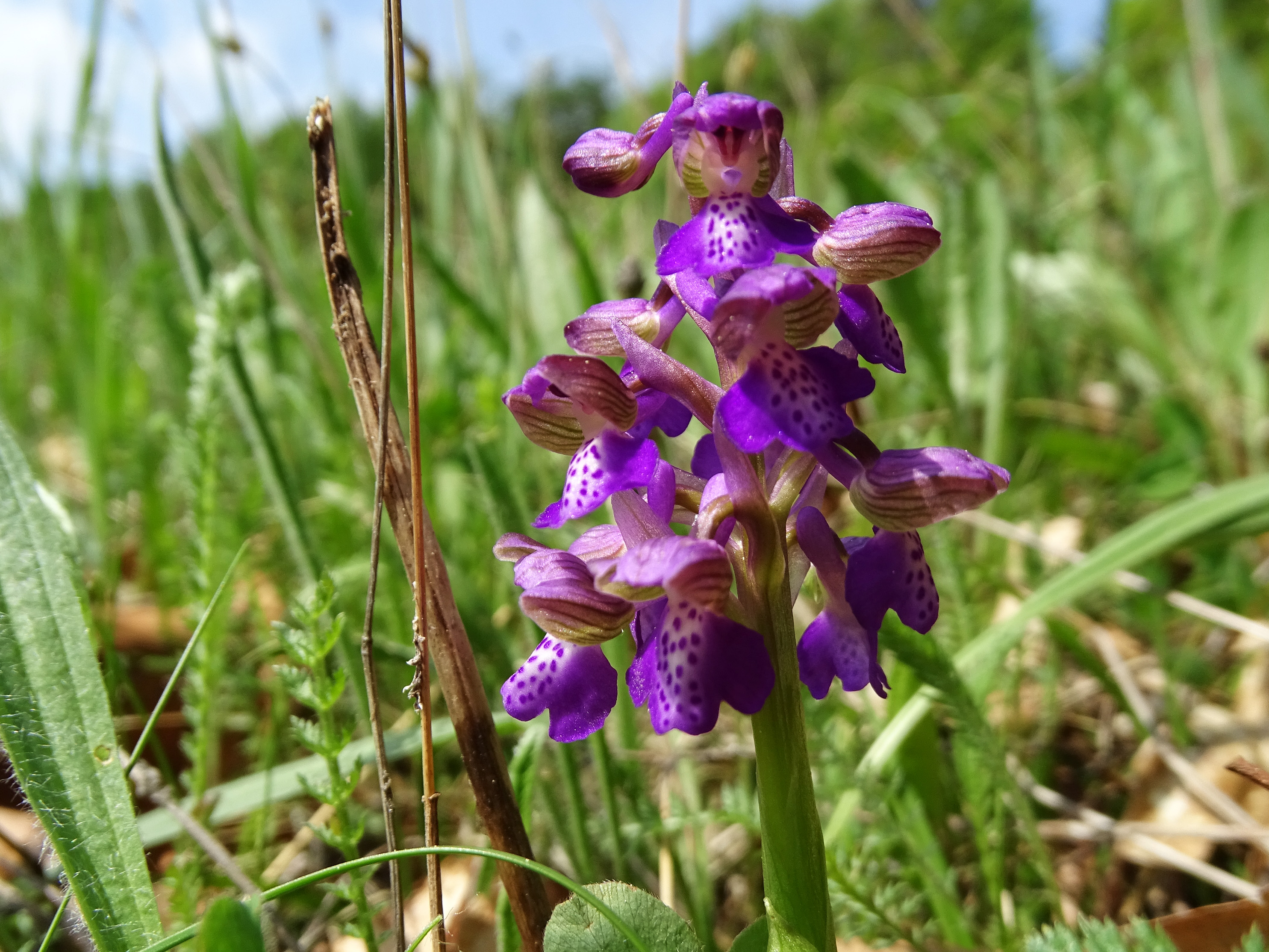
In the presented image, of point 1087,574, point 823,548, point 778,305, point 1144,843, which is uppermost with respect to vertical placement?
point 778,305

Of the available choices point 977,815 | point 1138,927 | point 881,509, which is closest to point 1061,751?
point 977,815

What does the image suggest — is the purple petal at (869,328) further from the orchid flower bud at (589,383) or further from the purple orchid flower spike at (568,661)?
the purple orchid flower spike at (568,661)

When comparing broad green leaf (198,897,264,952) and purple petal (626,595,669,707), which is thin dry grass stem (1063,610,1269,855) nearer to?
purple petal (626,595,669,707)

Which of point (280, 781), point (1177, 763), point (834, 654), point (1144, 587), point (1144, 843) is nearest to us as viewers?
point (834, 654)

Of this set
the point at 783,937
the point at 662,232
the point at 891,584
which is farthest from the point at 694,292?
the point at 783,937

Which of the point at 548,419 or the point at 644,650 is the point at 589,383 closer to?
the point at 548,419

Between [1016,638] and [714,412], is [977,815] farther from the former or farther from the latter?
[714,412]
